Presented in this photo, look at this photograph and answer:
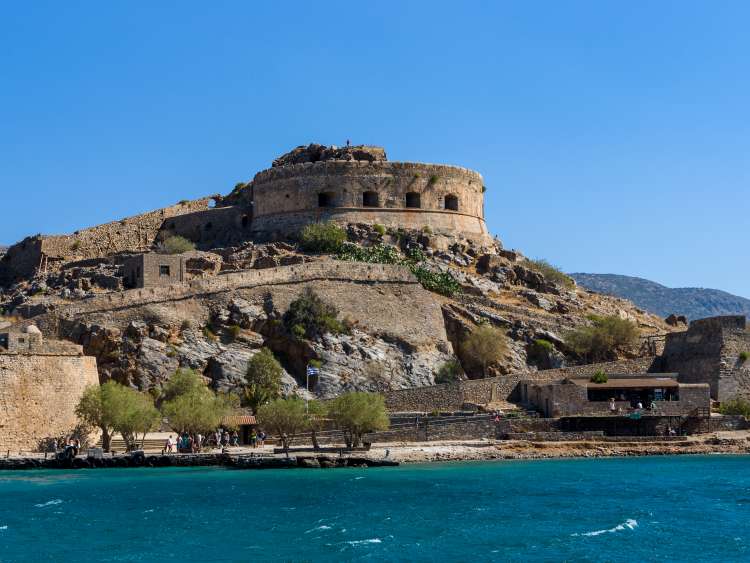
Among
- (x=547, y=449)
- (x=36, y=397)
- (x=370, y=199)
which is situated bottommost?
(x=547, y=449)

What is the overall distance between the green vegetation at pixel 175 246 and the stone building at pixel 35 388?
1597 cm

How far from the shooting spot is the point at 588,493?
39562 millimetres

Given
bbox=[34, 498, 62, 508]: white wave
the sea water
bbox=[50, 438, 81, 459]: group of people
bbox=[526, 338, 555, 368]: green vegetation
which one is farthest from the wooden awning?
bbox=[34, 498, 62, 508]: white wave

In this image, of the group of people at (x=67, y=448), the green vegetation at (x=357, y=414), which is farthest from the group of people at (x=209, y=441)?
the green vegetation at (x=357, y=414)

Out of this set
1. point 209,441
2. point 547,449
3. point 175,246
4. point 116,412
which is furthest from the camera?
point 175,246

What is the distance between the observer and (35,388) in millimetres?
47000

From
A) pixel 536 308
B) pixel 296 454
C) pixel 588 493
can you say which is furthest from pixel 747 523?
pixel 536 308

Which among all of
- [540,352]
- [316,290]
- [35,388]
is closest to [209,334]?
[316,290]

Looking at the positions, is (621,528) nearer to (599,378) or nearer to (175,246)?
(599,378)

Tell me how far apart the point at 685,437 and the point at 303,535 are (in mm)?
24660

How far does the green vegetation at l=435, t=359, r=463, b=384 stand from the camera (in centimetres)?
5497

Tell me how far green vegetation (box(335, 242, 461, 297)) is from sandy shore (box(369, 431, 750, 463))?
1162 cm

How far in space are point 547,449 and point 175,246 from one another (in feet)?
72.9

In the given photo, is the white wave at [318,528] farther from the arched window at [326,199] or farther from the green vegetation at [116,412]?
the arched window at [326,199]
